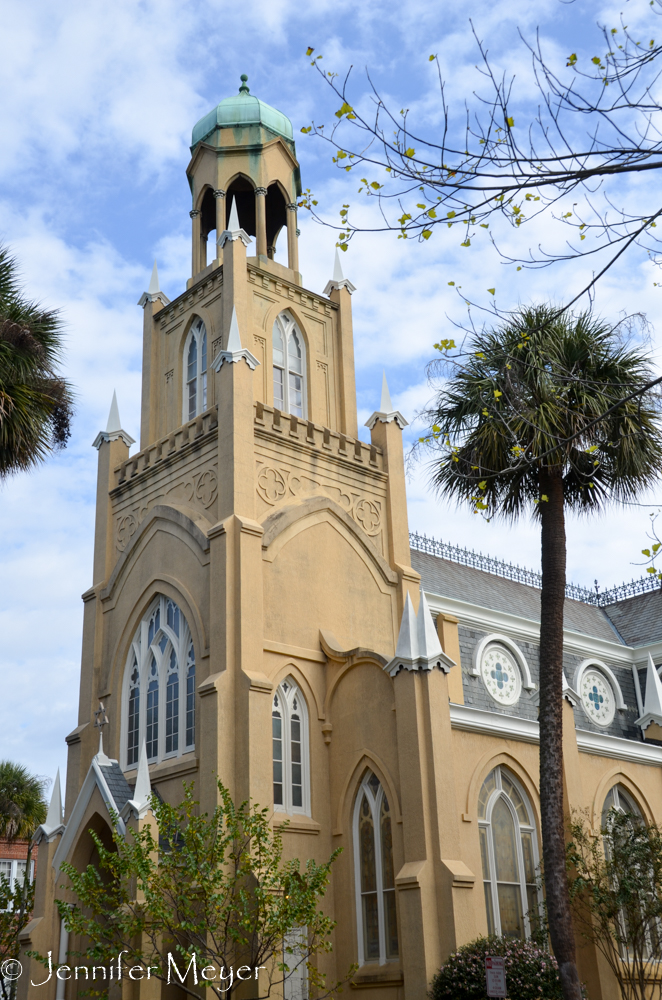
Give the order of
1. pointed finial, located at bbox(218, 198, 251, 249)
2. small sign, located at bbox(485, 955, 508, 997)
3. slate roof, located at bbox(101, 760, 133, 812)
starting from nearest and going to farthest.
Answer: small sign, located at bbox(485, 955, 508, 997) → slate roof, located at bbox(101, 760, 133, 812) → pointed finial, located at bbox(218, 198, 251, 249)

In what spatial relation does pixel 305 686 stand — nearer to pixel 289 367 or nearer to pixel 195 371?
pixel 289 367

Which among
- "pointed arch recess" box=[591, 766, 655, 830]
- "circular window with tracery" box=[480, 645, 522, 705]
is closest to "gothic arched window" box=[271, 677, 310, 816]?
"pointed arch recess" box=[591, 766, 655, 830]

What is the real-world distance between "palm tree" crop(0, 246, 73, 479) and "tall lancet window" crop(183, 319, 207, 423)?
5.73 m

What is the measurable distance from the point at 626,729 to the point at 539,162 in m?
24.3

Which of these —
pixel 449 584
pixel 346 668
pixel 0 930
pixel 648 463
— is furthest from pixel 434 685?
pixel 0 930

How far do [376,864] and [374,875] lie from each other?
22cm

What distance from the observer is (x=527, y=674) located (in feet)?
89.5

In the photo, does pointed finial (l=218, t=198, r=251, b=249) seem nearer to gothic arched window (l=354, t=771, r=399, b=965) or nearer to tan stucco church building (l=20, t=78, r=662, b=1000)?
tan stucco church building (l=20, t=78, r=662, b=1000)

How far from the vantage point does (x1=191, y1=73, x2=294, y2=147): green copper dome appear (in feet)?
89.4

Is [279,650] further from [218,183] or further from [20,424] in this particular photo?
[218,183]

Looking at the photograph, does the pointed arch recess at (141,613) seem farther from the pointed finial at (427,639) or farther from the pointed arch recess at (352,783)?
the pointed finial at (427,639)

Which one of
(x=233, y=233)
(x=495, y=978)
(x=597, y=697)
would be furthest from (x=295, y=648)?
(x=597, y=697)

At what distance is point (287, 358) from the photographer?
24875 millimetres

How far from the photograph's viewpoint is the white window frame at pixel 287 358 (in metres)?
24.5
